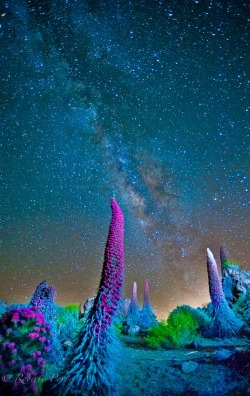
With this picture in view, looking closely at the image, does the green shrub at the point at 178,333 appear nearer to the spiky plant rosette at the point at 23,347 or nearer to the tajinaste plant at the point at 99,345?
the tajinaste plant at the point at 99,345

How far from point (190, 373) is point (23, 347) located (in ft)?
12.4

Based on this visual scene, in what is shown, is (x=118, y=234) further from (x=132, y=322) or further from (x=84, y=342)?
(x=132, y=322)

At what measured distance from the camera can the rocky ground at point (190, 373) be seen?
4105 millimetres

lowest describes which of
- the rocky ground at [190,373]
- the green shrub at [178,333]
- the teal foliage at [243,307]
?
the rocky ground at [190,373]

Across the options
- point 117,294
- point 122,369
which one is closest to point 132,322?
point 122,369

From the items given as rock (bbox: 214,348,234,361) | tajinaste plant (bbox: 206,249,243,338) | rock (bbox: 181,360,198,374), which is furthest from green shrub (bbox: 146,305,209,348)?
rock (bbox: 181,360,198,374)

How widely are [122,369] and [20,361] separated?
2.98m

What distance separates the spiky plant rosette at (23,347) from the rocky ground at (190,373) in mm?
1415

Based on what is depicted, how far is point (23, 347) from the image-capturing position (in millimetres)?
3652

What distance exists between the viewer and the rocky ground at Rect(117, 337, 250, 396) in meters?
4.11

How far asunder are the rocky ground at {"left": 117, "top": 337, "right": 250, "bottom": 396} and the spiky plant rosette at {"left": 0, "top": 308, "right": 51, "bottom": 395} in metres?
1.41

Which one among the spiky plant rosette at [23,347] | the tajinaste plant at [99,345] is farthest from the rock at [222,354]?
the spiky plant rosette at [23,347]

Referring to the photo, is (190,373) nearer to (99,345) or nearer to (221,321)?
(99,345)

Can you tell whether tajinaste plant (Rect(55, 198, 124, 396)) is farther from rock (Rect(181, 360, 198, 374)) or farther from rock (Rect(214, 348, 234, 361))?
rock (Rect(214, 348, 234, 361))
